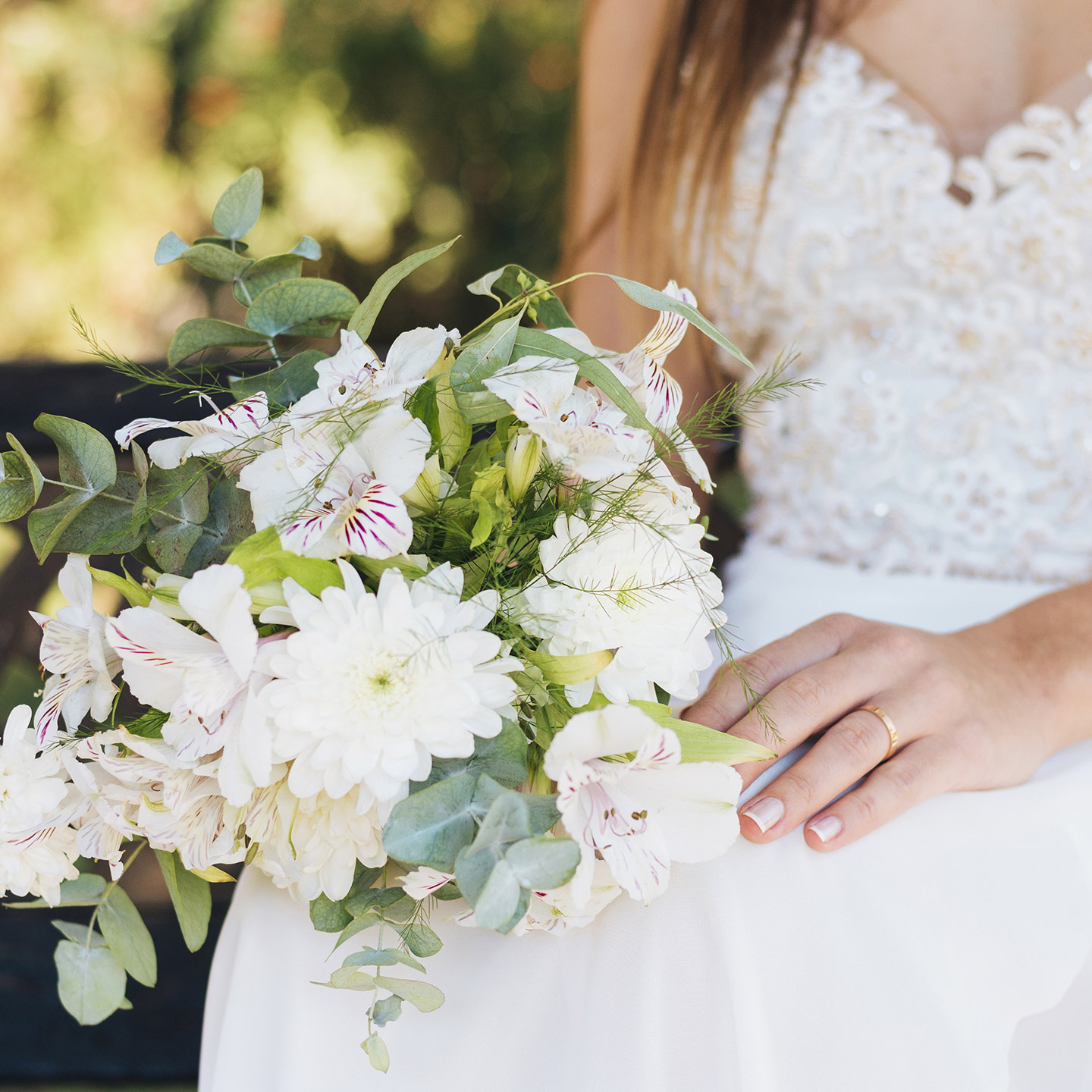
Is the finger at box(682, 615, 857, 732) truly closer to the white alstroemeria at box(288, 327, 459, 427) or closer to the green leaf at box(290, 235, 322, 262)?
the white alstroemeria at box(288, 327, 459, 427)

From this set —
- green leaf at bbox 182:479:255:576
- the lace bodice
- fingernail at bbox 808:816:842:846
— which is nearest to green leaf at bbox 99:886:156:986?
green leaf at bbox 182:479:255:576

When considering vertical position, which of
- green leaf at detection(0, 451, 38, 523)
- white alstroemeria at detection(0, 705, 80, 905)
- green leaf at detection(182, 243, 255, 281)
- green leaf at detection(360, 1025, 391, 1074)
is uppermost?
green leaf at detection(182, 243, 255, 281)

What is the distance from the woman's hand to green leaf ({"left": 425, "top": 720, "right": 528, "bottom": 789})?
0.57 ft

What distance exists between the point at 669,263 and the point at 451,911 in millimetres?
851

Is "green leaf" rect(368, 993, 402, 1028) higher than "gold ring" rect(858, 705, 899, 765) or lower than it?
lower

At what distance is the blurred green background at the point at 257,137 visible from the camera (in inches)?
112

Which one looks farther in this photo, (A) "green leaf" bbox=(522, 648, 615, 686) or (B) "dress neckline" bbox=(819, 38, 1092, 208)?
(B) "dress neckline" bbox=(819, 38, 1092, 208)

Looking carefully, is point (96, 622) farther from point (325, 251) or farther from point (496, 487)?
point (325, 251)

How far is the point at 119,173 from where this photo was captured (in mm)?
2930

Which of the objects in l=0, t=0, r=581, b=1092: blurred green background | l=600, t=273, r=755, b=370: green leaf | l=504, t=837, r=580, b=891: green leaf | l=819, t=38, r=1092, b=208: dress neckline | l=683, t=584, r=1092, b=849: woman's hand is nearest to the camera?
l=504, t=837, r=580, b=891: green leaf

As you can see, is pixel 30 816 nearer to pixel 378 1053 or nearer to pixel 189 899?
pixel 189 899

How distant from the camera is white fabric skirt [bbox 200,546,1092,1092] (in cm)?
68

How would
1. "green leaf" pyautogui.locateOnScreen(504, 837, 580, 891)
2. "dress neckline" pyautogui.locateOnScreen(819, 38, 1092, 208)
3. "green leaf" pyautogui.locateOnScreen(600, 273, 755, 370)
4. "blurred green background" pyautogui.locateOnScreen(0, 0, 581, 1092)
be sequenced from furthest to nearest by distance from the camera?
"blurred green background" pyautogui.locateOnScreen(0, 0, 581, 1092) → "dress neckline" pyautogui.locateOnScreen(819, 38, 1092, 208) → "green leaf" pyautogui.locateOnScreen(600, 273, 755, 370) → "green leaf" pyautogui.locateOnScreen(504, 837, 580, 891)

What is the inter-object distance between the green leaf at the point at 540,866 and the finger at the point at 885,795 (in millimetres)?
261
